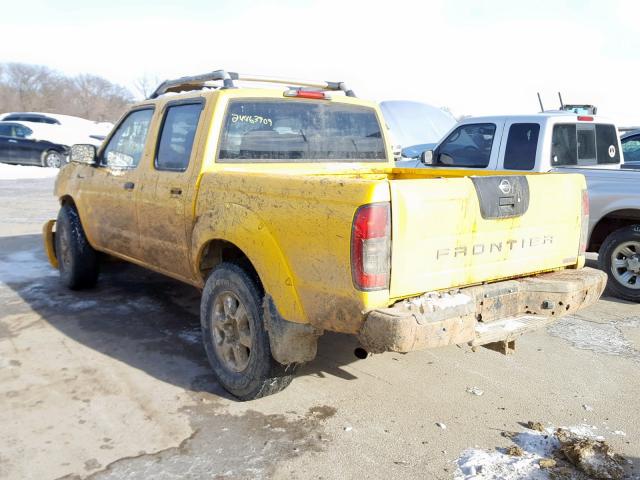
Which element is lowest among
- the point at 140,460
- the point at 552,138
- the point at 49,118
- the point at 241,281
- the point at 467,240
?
the point at 140,460

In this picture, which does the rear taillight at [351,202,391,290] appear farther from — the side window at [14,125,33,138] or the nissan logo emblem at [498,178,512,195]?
the side window at [14,125,33,138]

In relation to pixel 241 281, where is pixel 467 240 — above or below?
above

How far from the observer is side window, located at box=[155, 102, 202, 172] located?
4102mm

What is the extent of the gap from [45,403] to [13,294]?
2635mm

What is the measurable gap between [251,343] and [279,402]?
0.44 meters

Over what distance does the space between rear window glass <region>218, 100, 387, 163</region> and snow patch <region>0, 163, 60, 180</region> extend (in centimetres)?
1615

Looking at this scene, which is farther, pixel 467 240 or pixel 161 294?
pixel 161 294

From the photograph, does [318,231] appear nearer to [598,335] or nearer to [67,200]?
[598,335]

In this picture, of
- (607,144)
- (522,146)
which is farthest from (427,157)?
(607,144)

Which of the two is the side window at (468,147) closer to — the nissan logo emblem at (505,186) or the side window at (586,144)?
the side window at (586,144)

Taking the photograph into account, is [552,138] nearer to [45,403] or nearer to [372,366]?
[372,366]

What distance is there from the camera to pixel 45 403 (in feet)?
11.5

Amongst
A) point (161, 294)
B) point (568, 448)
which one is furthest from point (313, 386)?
point (161, 294)

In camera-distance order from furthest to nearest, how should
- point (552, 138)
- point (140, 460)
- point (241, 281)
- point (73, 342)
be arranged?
point (552, 138) → point (73, 342) → point (241, 281) → point (140, 460)
